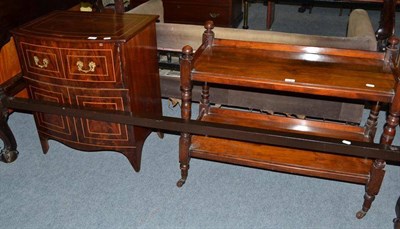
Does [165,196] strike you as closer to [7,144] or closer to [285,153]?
[285,153]

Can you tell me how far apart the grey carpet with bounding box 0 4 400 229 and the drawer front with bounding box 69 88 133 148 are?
28cm

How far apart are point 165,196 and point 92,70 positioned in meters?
0.94

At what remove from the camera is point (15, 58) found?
11.4 ft

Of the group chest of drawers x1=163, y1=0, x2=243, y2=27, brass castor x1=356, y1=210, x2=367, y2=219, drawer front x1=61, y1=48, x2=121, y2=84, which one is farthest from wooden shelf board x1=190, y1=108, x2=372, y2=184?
chest of drawers x1=163, y1=0, x2=243, y2=27

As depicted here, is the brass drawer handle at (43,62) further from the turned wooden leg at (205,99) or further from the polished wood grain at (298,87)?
the turned wooden leg at (205,99)

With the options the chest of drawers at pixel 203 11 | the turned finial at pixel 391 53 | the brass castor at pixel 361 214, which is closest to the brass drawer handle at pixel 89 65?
the turned finial at pixel 391 53

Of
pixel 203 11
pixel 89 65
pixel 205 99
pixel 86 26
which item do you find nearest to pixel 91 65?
pixel 89 65

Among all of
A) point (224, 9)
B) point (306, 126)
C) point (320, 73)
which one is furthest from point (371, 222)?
point (224, 9)

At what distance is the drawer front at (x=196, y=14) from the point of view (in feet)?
17.8

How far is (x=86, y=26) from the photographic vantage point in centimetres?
261

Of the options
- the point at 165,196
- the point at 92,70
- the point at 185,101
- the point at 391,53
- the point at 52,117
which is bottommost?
the point at 165,196

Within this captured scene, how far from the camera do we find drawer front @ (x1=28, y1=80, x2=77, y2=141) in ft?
8.69

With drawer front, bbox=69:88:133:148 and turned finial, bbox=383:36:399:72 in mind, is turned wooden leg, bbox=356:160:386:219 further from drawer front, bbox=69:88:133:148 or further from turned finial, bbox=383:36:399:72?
drawer front, bbox=69:88:133:148

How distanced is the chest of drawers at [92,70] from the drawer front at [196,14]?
2.72m
